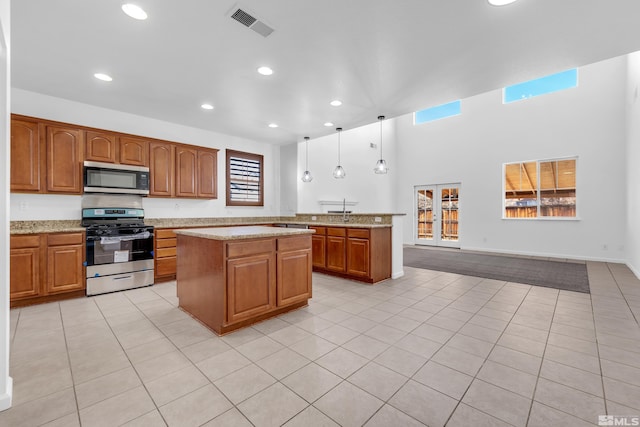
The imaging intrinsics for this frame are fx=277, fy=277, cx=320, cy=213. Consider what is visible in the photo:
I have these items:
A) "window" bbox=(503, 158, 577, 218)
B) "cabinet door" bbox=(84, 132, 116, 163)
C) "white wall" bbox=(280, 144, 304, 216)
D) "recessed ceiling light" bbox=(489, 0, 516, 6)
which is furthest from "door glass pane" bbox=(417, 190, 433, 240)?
"cabinet door" bbox=(84, 132, 116, 163)

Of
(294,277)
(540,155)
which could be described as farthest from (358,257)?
(540,155)

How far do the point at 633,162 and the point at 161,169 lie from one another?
8.17 m

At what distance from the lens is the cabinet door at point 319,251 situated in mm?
4895

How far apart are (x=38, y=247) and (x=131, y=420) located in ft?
10.3

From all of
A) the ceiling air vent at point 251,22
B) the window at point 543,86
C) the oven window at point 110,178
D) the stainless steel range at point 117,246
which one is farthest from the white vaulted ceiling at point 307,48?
the window at point 543,86

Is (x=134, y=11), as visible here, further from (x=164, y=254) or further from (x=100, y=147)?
(x=164, y=254)

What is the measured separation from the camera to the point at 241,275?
8.63ft

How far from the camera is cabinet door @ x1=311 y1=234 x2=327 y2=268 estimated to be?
16.1 ft

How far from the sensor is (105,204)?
414 centimetres

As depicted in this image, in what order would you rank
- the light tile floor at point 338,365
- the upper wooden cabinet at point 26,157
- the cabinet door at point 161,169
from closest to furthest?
the light tile floor at point 338,365
the upper wooden cabinet at point 26,157
the cabinet door at point 161,169

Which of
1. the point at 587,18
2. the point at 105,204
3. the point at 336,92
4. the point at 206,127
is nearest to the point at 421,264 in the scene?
the point at 336,92

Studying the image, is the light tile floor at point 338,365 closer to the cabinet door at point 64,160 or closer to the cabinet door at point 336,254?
the cabinet door at point 336,254

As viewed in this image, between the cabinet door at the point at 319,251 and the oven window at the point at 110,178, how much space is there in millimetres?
3038

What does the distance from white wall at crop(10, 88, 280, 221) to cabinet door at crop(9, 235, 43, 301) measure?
0.74 meters
